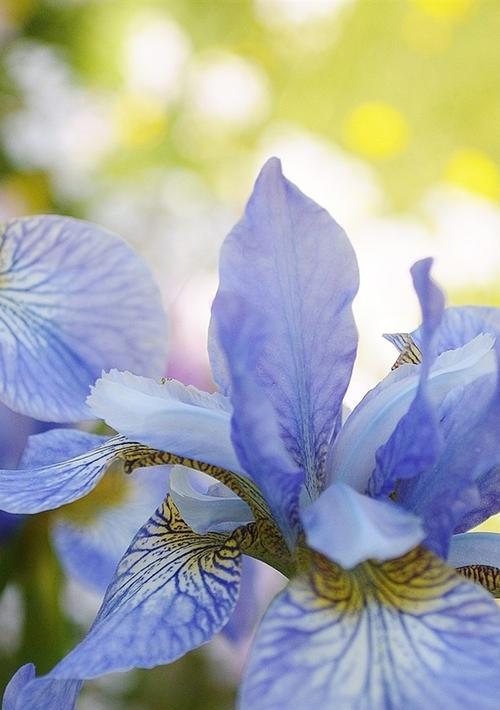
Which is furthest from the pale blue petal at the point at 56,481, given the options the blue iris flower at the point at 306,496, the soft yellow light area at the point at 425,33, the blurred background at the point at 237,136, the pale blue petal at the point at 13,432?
the soft yellow light area at the point at 425,33

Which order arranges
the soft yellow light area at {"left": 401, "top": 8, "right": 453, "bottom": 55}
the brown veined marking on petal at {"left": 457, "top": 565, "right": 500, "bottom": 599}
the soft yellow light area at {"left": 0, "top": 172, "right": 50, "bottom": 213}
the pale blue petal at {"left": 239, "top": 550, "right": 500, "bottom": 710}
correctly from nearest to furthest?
the pale blue petal at {"left": 239, "top": 550, "right": 500, "bottom": 710} < the brown veined marking on petal at {"left": 457, "top": 565, "right": 500, "bottom": 599} < the soft yellow light area at {"left": 0, "top": 172, "right": 50, "bottom": 213} < the soft yellow light area at {"left": 401, "top": 8, "right": 453, "bottom": 55}

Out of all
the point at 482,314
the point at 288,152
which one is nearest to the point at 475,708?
the point at 482,314

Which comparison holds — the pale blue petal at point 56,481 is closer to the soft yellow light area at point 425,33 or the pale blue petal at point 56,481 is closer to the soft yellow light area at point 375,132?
the soft yellow light area at point 375,132

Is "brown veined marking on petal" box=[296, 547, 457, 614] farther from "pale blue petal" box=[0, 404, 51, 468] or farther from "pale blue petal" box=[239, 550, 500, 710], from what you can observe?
"pale blue petal" box=[0, 404, 51, 468]

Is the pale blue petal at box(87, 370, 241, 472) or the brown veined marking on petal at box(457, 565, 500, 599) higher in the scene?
the pale blue petal at box(87, 370, 241, 472)

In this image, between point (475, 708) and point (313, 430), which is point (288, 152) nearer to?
point (313, 430)

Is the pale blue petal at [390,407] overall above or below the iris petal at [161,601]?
above

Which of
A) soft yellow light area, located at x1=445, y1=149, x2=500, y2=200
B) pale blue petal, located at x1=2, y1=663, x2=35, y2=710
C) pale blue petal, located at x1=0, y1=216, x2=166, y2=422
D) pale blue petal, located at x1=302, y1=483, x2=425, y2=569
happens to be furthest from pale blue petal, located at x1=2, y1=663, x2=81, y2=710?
soft yellow light area, located at x1=445, y1=149, x2=500, y2=200
